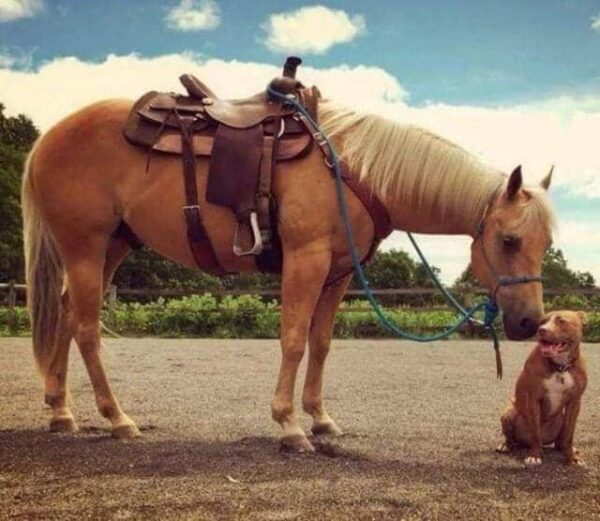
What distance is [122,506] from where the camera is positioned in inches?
122

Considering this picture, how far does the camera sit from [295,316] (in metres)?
4.36

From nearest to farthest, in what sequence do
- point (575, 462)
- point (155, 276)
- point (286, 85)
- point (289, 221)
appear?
point (575, 462) < point (289, 221) < point (286, 85) < point (155, 276)

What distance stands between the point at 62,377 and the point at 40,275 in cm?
75

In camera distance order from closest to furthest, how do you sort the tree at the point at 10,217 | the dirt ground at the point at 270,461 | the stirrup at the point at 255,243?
the dirt ground at the point at 270,461 → the stirrup at the point at 255,243 → the tree at the point at 10,217

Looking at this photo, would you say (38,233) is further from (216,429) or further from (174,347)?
(174,347)

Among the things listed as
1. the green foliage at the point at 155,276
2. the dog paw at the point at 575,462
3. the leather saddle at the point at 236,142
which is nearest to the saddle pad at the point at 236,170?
the leather saddle at the point at 236,142

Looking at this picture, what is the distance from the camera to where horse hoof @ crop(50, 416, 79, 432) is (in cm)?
496

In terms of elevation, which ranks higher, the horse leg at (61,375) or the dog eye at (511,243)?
the dog eye at (511,243)

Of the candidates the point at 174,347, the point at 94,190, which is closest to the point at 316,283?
the point at 94,190

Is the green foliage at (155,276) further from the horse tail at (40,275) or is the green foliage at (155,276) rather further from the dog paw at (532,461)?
the dog paw at (532,461)

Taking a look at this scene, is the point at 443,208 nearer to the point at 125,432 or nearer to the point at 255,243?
the point at 255,243

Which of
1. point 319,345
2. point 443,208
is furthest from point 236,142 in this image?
point 319,345

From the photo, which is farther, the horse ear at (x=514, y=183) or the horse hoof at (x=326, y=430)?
the horse hoof at (x=326, y=430)

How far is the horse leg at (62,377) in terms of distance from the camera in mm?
4988
